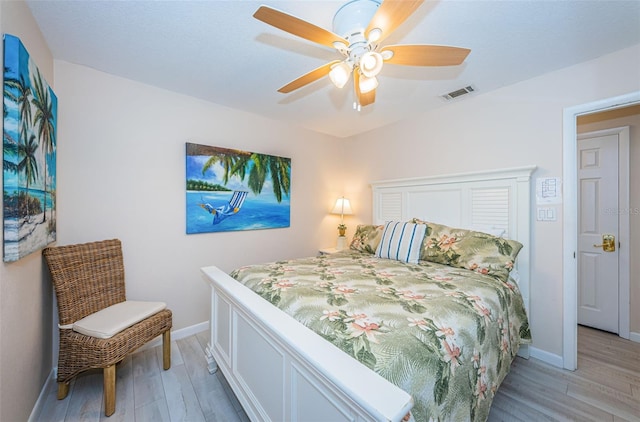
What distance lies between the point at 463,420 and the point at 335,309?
2.22 ft

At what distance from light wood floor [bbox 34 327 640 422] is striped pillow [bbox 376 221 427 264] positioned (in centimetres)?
112

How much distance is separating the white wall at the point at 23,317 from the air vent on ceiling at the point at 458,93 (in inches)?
120

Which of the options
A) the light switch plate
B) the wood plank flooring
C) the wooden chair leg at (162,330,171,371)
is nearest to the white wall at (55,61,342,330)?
the wooden chair leg at (162,330,171,371)

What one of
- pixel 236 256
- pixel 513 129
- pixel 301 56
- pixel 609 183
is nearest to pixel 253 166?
pixel 236 256

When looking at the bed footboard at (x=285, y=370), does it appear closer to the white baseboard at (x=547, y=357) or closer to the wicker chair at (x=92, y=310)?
the wicker chair at (x=92, y=310)

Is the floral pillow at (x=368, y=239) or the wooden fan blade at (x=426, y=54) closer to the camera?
the wooden fan blade at (x=426, y=54)

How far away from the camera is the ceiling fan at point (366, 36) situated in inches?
45.2

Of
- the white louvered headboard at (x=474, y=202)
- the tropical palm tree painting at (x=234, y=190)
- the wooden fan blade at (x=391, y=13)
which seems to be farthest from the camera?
the tropical palm tree painting at (x=234, y=190)

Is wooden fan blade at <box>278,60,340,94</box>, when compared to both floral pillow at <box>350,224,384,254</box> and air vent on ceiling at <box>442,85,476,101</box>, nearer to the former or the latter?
air vent on ceiling at <box>442,85,476,101</box>

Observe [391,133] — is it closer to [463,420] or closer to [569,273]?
[569,273]

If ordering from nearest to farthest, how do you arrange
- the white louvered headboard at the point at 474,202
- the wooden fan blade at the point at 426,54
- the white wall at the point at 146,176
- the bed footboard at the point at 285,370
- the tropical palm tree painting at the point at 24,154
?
1. the bed footboard at the point at 285,370
2. the tropical palm tree painting at the point at 24,154
3. the wooden fan blade at the point at 426,54
4. the white wall at the point at 146,176
5. the white louvered headboard at the point at 474,202

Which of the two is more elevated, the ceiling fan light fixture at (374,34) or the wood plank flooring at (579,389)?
the ceiling fan light fixture at (374,34)

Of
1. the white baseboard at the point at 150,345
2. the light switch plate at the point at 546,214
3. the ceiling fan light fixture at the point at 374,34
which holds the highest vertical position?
the ceiling fan light fixture at the point at 374,34

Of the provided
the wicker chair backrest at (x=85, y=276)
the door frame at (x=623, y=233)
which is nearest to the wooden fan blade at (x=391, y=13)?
the wicker chair backrest at (x=85, y=276)
